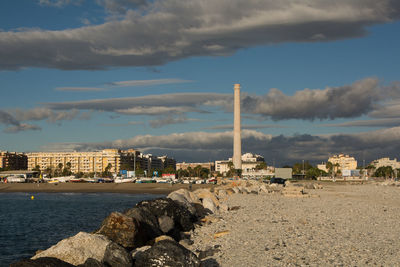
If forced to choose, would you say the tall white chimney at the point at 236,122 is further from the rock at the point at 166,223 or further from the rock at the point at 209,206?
the rock at the point at 166,223

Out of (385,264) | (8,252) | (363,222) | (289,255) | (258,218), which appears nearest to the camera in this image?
(385,264)

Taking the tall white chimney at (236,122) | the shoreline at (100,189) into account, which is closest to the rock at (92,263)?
the shoreline at (100,189)

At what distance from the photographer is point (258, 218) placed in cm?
2334

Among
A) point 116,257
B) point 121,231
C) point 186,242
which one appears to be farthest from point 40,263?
point 186,242

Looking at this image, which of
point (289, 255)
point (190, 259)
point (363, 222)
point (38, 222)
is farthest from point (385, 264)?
point (38, 222)

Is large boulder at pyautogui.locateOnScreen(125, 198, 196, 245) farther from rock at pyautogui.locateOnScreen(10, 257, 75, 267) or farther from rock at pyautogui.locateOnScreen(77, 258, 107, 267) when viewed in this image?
rock at pyautogui.locateOnScreen(10, 257, 75, 267)

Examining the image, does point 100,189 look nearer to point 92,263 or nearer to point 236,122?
point 236,122

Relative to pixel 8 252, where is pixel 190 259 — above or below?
above

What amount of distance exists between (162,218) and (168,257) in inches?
299

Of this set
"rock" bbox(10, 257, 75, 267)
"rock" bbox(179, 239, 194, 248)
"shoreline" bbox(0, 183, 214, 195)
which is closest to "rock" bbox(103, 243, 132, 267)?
"rock" bbox(10, 257, 75, 267)

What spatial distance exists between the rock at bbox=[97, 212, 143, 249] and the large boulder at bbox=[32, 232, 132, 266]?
1.69 meters

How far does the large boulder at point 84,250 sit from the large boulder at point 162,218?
281 cm

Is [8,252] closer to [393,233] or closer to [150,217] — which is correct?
[150,217]

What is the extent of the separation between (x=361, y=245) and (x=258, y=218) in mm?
8527
